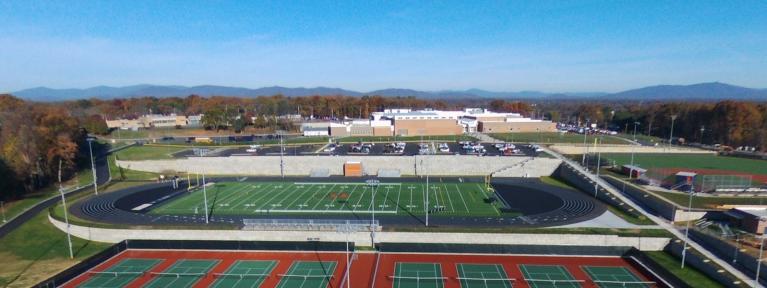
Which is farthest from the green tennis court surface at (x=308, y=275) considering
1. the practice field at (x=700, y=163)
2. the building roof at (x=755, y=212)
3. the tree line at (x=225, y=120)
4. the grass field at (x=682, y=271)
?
the practice field at (x=700, y=163)

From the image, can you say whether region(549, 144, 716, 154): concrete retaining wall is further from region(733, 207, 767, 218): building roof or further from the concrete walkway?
region(733, 207, 767, 218): building roof

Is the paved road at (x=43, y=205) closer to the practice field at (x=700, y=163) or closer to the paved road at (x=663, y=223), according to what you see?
the paved road at (x=663, y=223)

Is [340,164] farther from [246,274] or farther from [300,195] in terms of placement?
[246,274]

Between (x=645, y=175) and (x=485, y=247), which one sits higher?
(x=645, y=175)

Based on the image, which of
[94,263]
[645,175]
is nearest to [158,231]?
[94,263]

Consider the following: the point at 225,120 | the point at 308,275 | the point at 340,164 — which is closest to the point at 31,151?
the point at 340,164

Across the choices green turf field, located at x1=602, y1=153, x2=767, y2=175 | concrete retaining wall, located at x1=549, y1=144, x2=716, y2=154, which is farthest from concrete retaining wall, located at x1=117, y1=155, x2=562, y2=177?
concrete retaining wall, located at x1=549, y1=144, x2=716, y2=154

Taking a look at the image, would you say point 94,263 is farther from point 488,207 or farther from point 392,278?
point 488,207

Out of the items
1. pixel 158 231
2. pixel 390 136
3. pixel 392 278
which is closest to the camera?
pixel 392 278
